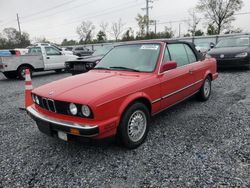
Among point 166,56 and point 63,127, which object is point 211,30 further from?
point 63,127

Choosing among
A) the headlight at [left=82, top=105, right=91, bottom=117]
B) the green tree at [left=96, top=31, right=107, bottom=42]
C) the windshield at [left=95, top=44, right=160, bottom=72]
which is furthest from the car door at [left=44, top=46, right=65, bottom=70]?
the green tree at [left=96, top=31, right=107, bottom=42]

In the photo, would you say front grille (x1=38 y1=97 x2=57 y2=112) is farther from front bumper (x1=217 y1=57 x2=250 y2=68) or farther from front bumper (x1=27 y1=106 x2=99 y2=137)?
front bumper (x1=217 y1=57 x2=250 y2=68)

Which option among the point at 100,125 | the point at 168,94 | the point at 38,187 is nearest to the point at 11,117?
the point at 38,187

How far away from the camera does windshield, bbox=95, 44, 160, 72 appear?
3.58 m

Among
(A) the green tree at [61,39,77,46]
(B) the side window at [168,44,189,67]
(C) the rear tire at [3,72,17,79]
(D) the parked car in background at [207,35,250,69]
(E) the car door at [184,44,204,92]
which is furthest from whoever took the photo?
(A) the green tree at [61,39,77,46]

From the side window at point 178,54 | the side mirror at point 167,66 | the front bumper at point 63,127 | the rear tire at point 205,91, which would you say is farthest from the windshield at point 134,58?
the rear tire at point 205,91

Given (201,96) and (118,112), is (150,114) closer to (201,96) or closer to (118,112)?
(118,112)

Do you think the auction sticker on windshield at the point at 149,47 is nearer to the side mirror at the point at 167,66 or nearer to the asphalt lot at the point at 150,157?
the side mirror at the point at 167,66

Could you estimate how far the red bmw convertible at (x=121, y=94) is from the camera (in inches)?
102

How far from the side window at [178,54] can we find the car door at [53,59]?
8.91 metres

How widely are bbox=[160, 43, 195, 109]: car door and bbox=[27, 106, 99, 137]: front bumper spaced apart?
1.56 meters

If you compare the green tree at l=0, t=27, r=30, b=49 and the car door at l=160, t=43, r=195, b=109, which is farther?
the green tree at l=0, t=27, r=30, b=49

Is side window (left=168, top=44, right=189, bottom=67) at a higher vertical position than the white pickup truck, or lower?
higher

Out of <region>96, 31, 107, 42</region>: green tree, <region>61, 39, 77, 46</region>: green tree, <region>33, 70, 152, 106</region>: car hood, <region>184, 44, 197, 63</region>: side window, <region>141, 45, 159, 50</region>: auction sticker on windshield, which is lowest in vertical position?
<region>33, 70, 152, 106</region>: car hood
